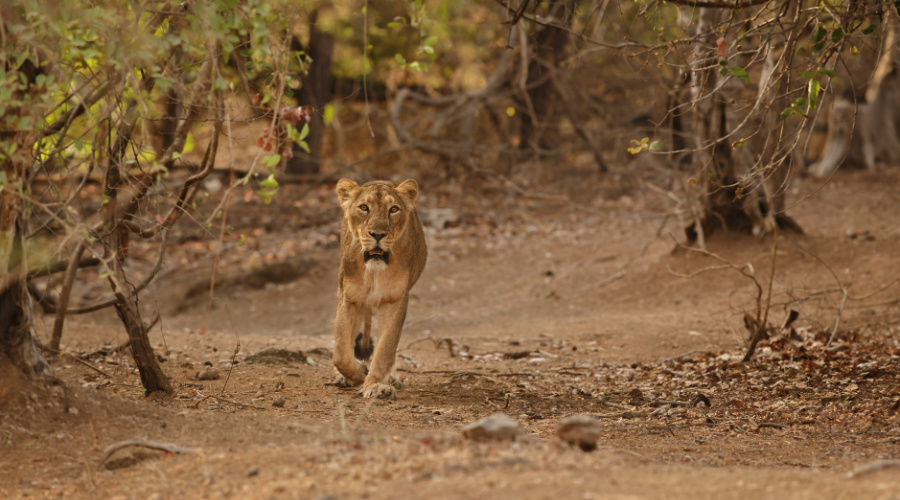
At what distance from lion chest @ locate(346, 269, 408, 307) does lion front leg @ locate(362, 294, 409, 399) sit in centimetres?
8

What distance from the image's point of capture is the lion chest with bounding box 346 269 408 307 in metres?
6.54

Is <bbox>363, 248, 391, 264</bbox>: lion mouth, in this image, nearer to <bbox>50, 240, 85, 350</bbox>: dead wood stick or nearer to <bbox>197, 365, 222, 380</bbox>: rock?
<bbox>197, 365, 222, 380</bbox>: rock

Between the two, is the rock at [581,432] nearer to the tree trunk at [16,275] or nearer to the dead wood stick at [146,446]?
the dead wood stick at [146,446]

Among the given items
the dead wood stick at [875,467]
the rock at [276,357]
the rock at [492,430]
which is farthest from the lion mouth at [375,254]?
the dead wood stick at [875,467]

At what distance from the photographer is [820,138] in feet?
71.5

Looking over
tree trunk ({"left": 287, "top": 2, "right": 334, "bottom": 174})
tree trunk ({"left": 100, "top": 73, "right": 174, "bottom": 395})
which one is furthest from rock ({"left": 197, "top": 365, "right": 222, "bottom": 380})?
tree trunk ({"left": 287, "top": 2, "right": 334, "bottom": 174})

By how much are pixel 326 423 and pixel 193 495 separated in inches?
55.7

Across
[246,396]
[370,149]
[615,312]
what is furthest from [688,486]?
[370,149]

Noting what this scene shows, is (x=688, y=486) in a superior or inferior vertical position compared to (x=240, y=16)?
inferior

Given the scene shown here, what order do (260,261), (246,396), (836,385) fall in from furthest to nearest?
1. (260,261)
2. (836,385)
3. (246,396)

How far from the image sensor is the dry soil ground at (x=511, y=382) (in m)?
4.04

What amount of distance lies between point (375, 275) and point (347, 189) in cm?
67

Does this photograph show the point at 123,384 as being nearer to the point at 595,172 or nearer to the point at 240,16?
the point at 240,16

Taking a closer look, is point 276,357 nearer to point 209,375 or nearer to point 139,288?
point 209,375
